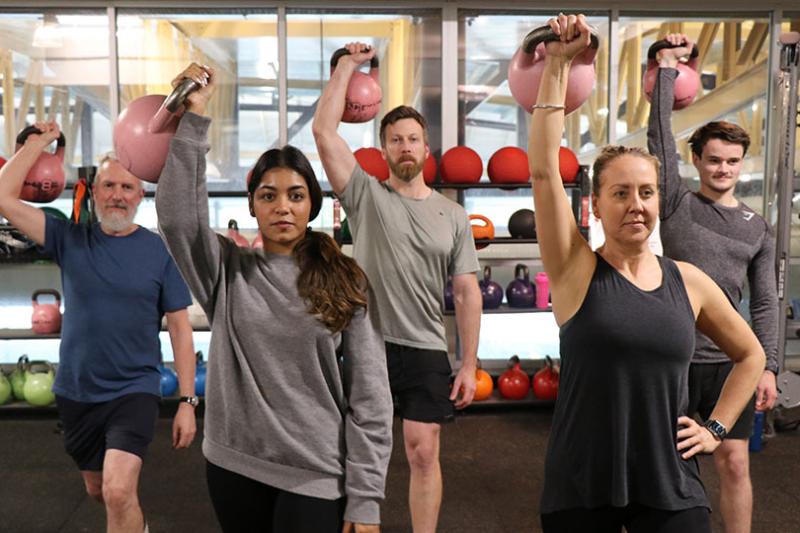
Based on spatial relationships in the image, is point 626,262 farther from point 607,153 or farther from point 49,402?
point 49,402

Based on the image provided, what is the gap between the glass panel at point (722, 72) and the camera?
519 cm

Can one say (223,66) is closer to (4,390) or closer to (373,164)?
(373,164)

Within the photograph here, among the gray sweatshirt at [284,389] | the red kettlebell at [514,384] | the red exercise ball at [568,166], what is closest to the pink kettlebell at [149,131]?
the gray sweatshirt at [284,389]

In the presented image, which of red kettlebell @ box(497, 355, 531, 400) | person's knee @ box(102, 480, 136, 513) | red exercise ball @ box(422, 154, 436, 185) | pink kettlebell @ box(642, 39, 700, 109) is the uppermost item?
pink kettlebell @ box(642, 39, 700, 109)

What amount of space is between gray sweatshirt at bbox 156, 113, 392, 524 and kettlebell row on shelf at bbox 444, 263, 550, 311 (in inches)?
121

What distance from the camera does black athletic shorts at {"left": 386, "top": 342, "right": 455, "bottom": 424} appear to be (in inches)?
98.6

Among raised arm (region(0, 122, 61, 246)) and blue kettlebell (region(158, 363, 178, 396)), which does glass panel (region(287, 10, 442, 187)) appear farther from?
raised arm (region(0, 122, 61, 246))

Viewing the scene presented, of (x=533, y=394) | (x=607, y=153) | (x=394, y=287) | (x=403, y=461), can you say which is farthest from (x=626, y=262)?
(x=533, y=394)

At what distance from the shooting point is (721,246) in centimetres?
230

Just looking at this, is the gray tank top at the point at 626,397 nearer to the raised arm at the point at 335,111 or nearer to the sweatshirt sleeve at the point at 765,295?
the raised arm at the point at 335,111

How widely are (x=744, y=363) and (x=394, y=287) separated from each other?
118 cm

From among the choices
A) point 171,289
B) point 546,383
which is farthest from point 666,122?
point 546,383

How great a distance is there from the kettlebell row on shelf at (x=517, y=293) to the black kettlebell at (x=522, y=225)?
0.90 ft

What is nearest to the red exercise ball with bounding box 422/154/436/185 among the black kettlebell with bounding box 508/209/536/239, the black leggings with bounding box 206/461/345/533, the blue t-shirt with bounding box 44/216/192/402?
the black kettlebell with bounding box 508/209/536/239
